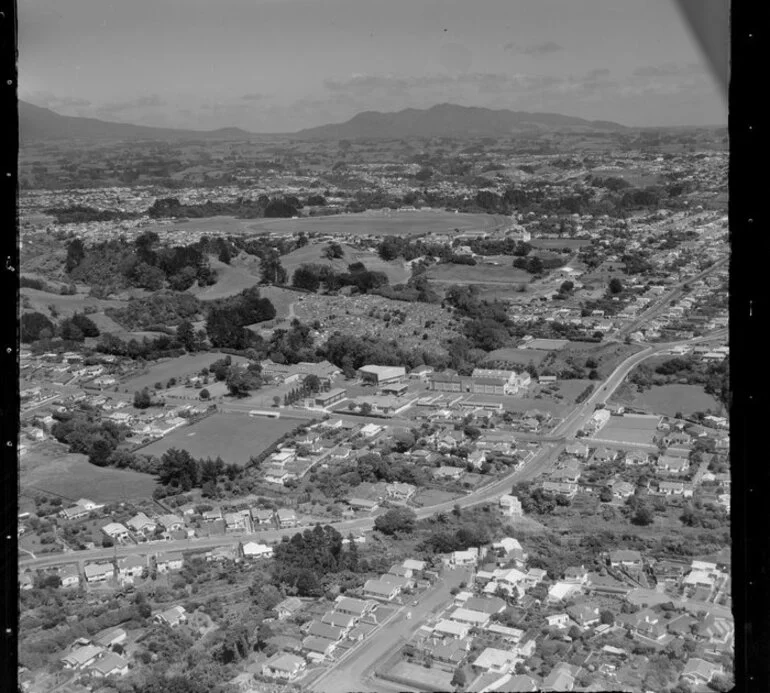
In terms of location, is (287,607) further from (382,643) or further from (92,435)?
(92,435)

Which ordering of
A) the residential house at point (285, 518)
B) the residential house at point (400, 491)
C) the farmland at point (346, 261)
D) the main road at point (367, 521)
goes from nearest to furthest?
the main road at point (367, 521)
the residential house at point (285, 518)
the residential house at point (400, 491)
the farmland at point (346, 261)

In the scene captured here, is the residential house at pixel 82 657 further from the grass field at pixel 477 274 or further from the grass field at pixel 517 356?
the grass field at pixel 477 274

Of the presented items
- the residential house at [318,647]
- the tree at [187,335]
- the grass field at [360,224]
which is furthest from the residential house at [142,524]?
the grass field at [360,224]

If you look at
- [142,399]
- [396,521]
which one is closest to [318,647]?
[396,521]

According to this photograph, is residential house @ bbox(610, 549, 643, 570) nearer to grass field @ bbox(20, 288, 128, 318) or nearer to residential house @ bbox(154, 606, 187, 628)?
residential house @ bbox(154, 606, 187, 628)

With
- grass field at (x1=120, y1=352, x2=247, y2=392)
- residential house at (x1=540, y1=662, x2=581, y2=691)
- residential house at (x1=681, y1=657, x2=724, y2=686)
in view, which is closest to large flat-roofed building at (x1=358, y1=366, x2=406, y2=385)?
grass field at (x1=120, y1=352, x2=247, y2=392)
